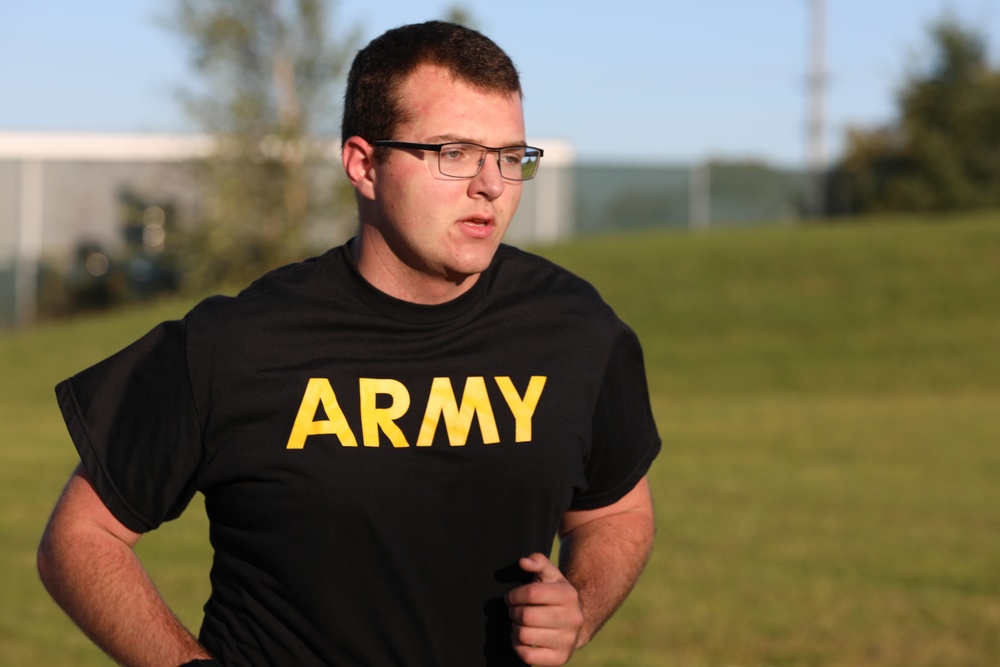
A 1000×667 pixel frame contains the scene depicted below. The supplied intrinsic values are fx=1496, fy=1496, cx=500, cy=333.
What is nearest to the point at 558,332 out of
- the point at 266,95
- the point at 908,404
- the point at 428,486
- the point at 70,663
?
the point at 428,486

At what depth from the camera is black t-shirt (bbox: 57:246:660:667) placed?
9.91ft

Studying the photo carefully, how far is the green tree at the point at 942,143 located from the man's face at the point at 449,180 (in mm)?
42234

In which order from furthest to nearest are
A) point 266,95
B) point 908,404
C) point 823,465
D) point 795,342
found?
point 266,95 < point 795,342 < point 908,404 < point 823,465

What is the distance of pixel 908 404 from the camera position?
23344 mm

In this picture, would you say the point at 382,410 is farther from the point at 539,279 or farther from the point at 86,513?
the point at 86,513

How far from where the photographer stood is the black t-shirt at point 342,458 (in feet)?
9.91

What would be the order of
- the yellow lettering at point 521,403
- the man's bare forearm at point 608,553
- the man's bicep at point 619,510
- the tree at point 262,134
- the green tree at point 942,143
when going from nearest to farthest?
1. the yellow lettering at point 521,403
2. the man's bare forearm at point 608,553
3. the man's bicep at point 619,510
4. the tree at point 262,134
5. the green tree at point 942,143

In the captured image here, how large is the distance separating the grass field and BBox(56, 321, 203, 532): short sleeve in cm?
502

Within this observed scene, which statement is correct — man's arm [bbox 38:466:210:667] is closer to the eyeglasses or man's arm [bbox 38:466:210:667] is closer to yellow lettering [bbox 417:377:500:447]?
yellow lettering [bbox 417:377:500:447]

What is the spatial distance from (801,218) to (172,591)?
36.5 metres

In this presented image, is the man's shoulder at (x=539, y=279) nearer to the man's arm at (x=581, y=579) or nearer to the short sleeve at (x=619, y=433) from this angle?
the short sleeve at (x=619, y=433)

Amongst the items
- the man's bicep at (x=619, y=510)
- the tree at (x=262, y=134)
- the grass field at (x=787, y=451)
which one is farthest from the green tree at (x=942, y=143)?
the man's bicep at (x=619, y=510)

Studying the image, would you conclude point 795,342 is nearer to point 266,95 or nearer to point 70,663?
point 266,95

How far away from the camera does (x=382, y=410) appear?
3.10 meters
